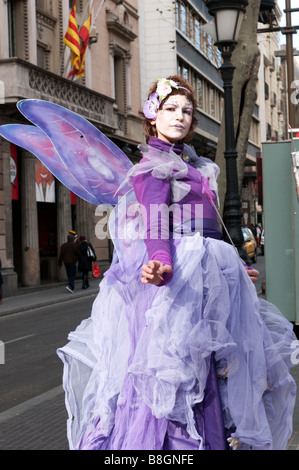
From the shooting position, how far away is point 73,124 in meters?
3.50

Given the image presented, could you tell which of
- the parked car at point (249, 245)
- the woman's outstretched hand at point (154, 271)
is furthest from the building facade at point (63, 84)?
the woman's outstretched hand at point (154, 271)

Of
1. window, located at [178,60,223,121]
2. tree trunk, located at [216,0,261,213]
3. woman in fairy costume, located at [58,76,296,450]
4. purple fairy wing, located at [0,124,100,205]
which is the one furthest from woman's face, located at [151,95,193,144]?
window, located at [178,60,223,121]

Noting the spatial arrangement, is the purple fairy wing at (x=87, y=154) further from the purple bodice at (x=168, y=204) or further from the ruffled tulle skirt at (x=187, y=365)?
the ruffled tulle skirt at (x=187, y=365)

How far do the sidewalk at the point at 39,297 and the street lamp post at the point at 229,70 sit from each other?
27.3 feet

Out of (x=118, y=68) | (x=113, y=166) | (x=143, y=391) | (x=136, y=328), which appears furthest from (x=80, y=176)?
(x=118, y=68)

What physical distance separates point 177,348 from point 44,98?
65.9 feet

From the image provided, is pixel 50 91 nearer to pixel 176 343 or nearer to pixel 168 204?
pixel 168 204

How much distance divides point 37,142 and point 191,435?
1463 millimetres

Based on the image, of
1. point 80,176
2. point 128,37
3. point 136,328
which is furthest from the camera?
point 128,37

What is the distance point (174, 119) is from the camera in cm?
360

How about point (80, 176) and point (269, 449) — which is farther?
point (80, 176)

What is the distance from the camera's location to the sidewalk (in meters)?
17.7

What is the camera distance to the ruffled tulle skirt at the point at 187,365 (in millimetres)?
3186
